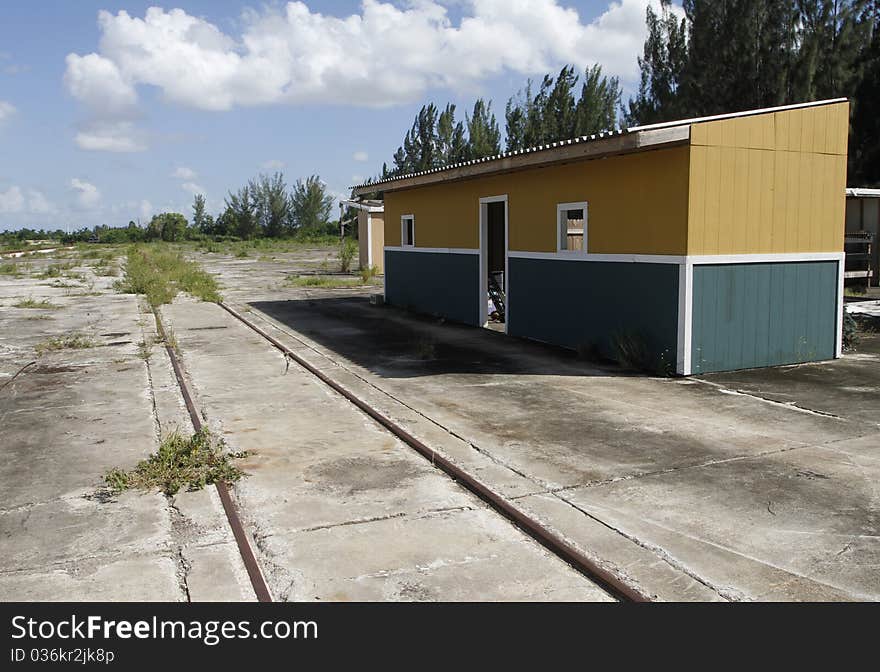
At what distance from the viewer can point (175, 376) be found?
1031 cm

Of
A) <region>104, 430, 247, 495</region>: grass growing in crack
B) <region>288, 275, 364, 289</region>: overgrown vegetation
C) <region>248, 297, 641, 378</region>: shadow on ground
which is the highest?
<region>288, 275, 364, 289</region>: overgrown vegetation

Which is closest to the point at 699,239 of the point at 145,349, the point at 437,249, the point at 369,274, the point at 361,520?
the point at 361,520

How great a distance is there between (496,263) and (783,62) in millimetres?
17979

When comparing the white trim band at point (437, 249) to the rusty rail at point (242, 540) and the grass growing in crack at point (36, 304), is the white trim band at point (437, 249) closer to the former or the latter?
the rusty rail at point (242, 540)

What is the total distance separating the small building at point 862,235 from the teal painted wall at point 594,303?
9663 mm

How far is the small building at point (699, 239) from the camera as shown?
9688mm

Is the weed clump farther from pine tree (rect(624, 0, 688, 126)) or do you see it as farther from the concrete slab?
pine tree (rect(624, 0, 688, 126))

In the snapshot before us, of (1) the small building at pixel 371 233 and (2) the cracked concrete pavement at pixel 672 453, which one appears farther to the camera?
(1) the small building at pixel 371 233

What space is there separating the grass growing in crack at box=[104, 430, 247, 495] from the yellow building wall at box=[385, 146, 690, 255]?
5.96 metres

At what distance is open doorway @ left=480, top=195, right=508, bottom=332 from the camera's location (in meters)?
14.6

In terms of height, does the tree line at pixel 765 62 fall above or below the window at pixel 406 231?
above

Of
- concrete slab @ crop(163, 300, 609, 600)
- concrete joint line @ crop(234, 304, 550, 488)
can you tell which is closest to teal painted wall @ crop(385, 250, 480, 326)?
concrete joint line @ crop(234, 304, 550, 488)

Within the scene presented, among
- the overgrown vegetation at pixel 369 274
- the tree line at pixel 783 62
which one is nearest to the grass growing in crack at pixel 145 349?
the overgrown vegetation at pixel 369 274
